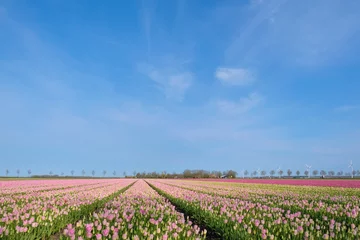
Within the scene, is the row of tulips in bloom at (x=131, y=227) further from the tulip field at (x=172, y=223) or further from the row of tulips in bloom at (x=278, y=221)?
the row of tulips in bloom at (x=278, y=221)

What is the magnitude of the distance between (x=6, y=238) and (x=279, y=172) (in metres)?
161

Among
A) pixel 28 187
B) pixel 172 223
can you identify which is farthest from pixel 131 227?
pixel 28 187

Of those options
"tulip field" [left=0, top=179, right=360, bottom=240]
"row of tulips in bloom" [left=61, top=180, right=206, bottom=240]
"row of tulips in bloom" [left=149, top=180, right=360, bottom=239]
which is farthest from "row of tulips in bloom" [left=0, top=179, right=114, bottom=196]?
"row of tulips in bloom" [left=61, top=180, right=206, bottom=240]

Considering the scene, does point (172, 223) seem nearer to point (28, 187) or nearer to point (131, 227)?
point (131, 227)

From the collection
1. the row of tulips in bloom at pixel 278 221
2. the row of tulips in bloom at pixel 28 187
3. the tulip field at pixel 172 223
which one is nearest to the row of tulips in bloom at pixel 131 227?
the tulip field at pixel 172 223

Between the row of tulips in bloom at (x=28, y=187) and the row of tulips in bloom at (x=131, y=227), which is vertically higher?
the row of tulips in bloom at (x=131, y=227)

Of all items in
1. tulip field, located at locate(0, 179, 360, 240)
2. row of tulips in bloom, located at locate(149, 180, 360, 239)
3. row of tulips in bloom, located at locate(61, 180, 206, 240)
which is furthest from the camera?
row of tulips in bloom, located at locate(149, 180, 360, 239)

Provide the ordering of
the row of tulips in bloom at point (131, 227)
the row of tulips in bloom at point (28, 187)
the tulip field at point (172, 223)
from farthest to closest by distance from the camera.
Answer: the row of tulips in bloom at point (28, 187) < the tulip field at point (172, 223) < the row of tulips in bloom at point (131, 227)

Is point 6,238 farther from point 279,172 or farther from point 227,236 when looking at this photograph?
point 279,172

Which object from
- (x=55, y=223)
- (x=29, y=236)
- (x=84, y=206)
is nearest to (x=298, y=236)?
(x=29, y=236)

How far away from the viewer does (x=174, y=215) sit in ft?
25.0

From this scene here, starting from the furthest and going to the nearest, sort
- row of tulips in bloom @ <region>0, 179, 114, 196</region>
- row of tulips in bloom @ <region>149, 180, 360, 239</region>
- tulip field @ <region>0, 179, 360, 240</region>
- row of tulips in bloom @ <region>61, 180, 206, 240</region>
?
row of tulips in bloom @ <region>0, 179, 114, 196</region>
row of tulips in bloom @ <region>149, 180, 360, 239</region>
tulip field @ <region>0, 179, 360, 240</region>
row of tulips in bloom @ <region>61, 180, 206, 240</region>

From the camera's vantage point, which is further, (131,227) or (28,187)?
(28,187)

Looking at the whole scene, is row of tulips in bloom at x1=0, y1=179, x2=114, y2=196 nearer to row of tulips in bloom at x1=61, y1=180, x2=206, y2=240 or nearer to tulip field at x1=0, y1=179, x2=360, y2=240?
tulip field at x1=0, y1=179, x2=360, y2=240
